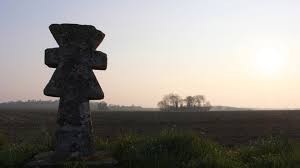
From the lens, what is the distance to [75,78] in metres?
9.24

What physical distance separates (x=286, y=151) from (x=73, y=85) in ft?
14.3

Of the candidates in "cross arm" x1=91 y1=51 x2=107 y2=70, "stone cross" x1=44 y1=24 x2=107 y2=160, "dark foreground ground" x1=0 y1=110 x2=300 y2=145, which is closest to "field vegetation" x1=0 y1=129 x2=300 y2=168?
"stone cross" x1=44 y1=24 x2=107 y2=160

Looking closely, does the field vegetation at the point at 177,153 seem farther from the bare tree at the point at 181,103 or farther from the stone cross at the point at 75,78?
the bare tree at the point at 181,103

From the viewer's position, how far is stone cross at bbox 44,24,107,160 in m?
9.03

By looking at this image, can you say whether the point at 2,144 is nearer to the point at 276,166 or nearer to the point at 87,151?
the point at 87,151

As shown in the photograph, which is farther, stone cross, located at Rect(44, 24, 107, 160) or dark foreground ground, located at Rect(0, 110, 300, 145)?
dark foreground ground, located at Rect(0, 110, 300, 145)

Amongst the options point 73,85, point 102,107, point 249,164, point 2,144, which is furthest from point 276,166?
point 102,107

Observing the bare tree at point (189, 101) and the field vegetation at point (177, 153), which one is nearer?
the field vegetation at point (177, 153)

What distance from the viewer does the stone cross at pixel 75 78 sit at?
903 centimetres

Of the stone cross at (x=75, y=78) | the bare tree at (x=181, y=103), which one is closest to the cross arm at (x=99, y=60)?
the stone cross at (x=75, y=78)

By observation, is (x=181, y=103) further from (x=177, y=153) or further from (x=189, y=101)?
(x=177, y=153)

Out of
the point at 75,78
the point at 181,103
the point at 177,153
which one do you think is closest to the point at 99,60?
the point at 75,78

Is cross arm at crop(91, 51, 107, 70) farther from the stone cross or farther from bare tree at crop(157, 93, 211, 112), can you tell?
bare tree at crop(157, 93, 211, 112)

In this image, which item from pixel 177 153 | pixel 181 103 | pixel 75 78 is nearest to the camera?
pixel 177 153
